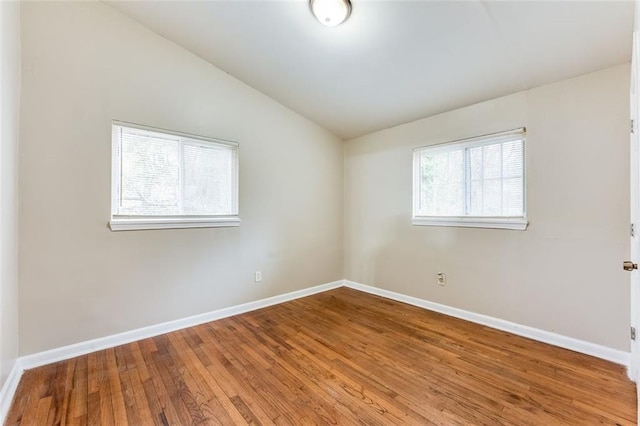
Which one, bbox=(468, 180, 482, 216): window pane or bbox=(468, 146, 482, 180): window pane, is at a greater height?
bbox=(468, 146, 482, 180): window pane

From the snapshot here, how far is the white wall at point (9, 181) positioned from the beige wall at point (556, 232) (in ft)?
11.4

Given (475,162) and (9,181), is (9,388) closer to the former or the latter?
(9,181)

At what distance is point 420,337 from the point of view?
254 centimetres

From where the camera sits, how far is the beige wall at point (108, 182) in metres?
2.12

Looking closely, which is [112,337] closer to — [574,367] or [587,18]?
[574,367]

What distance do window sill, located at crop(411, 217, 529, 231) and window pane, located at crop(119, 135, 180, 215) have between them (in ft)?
8.78

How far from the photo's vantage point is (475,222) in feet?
9.42

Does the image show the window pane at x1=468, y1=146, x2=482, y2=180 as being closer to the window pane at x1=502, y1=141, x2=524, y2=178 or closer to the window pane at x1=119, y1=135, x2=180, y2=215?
the window pane at x1=502, y1=141, x2=524, y2=178

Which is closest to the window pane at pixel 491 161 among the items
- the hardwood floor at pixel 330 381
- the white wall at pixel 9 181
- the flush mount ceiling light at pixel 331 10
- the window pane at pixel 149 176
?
the hardwood floor at pixel 330 381

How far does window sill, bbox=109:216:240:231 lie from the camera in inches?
96.2

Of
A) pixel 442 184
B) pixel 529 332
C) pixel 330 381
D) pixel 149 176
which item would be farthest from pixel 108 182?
pixel 529 332

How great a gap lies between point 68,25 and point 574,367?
4619mm

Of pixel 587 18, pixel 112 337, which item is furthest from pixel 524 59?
pixel 112 337

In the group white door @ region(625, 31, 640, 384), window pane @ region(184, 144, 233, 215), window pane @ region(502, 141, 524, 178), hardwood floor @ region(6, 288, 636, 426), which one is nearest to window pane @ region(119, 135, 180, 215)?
window pane @ region(184, 144, 233, 215)
